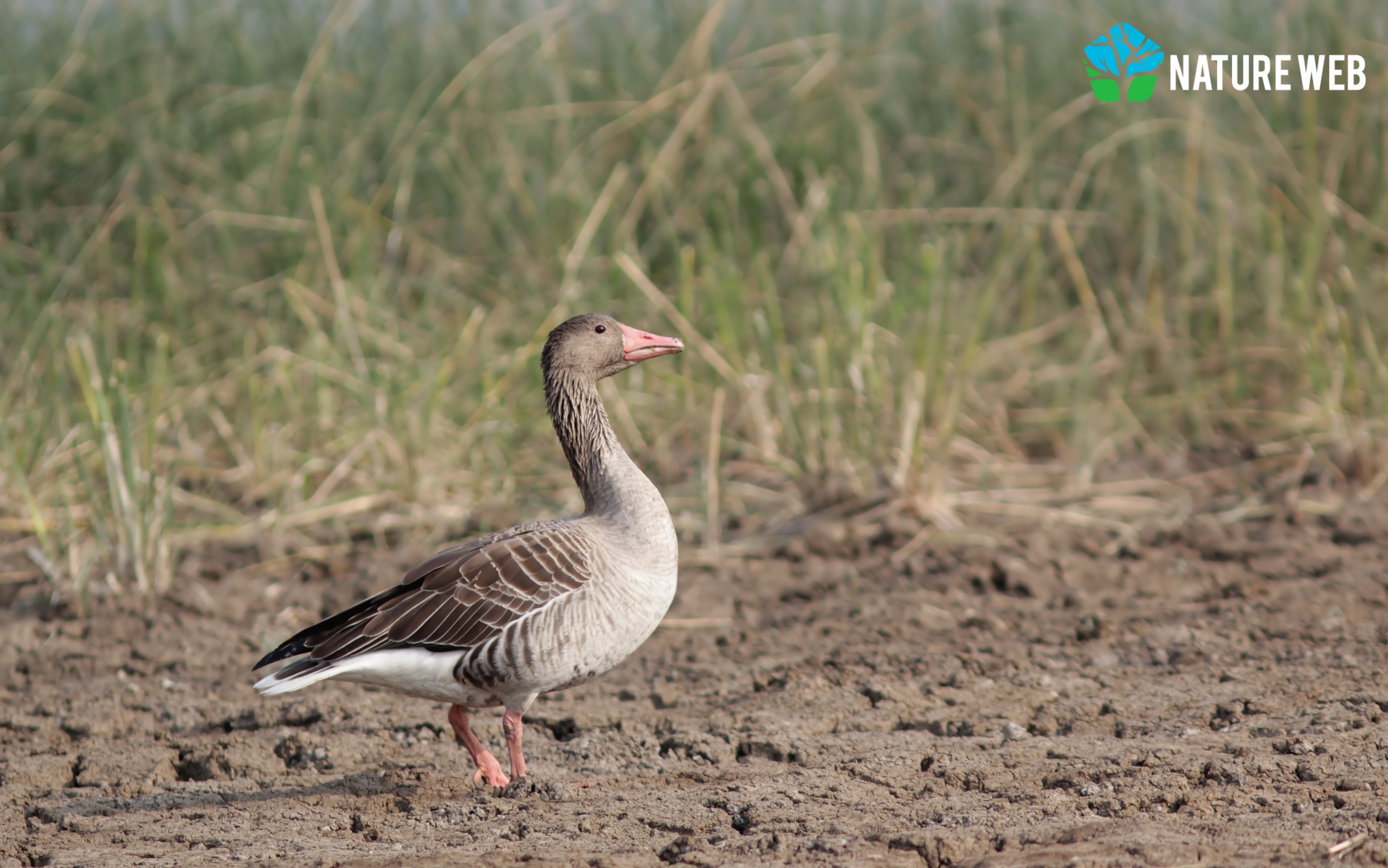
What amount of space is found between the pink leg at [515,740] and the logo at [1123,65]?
6.75 metres

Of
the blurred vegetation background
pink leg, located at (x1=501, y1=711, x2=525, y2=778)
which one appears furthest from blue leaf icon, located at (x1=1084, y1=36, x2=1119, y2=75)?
pink leg, located at (x1=501, y1=711, x2=525, y2=778)

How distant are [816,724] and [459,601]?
1374mm

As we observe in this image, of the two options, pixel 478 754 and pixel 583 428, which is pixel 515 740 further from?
pixel 583 428

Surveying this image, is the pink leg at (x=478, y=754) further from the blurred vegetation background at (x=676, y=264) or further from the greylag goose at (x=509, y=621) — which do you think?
the blurred vegetation background at (x=676, y=264)

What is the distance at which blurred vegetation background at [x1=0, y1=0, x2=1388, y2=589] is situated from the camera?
7.45 meters

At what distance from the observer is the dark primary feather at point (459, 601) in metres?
4.47

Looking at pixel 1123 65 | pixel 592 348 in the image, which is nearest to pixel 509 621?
pixel 592 348

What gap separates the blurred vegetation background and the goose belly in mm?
2453

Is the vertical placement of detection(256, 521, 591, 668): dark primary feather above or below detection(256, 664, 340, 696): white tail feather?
above

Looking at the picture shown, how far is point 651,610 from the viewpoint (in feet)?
15.1

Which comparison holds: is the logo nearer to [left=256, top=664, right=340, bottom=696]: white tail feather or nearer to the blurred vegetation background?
the blurred vegetation background

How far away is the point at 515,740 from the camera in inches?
180

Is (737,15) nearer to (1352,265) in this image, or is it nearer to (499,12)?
(499,12)

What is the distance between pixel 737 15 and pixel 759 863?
7877 mm
